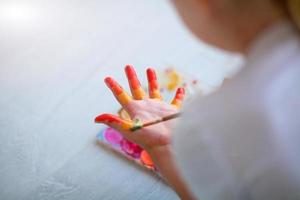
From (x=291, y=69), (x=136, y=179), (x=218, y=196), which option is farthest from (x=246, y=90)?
(x=136, y=179)

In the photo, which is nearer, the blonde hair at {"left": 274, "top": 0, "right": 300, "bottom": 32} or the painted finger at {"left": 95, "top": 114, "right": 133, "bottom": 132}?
the blonde hair at {"left": 274, "top": 0, "right": 300, "bottom": 32}

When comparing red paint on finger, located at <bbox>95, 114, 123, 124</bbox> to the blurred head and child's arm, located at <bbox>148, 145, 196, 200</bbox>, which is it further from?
the blurred head

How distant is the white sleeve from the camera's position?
388 mm

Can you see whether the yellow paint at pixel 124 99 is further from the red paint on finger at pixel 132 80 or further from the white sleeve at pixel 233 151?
the white sleeve at pixel 233 151

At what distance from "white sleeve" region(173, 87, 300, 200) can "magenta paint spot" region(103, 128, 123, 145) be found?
338 mm

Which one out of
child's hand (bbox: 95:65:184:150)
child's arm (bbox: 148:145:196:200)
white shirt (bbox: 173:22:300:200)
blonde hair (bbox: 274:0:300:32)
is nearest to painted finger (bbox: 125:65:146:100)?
child's hand (bbox: 95:65:184:150)

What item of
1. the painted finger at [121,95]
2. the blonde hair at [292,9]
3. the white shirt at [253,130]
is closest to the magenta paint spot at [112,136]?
the painted finger at [121,95]

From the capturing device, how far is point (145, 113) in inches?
26.0

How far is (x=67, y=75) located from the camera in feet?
3.10

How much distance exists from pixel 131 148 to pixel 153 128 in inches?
6.4

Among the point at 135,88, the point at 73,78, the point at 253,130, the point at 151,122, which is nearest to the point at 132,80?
the point at 135,88

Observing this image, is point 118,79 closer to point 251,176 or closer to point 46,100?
point 46,100

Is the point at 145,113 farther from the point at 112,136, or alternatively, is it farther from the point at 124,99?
the point at 112,136

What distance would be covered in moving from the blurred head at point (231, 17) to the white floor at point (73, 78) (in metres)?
0.24
